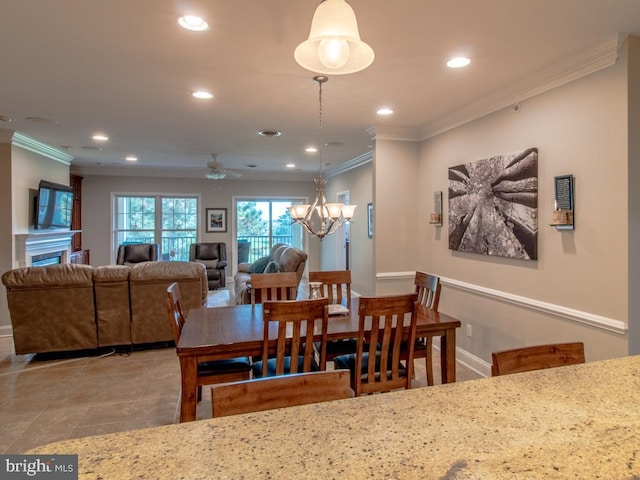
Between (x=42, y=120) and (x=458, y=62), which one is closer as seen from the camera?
(x=458, y=62)

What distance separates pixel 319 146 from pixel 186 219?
426 centimetres

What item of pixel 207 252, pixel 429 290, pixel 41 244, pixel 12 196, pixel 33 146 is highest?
pixel 33 146

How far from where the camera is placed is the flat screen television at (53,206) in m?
5.32

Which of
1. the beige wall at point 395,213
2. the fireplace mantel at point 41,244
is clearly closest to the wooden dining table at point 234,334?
the beige wall at point 395,213

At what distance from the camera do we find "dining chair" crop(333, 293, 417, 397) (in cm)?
222

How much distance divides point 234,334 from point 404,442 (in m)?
1.64

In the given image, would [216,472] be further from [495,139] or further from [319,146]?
[319,146]

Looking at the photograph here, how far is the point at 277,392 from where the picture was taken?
113cm

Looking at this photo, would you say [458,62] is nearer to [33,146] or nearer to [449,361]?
[449,361]

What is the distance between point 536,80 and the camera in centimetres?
283

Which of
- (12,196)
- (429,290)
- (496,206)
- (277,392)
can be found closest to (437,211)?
(496,206)

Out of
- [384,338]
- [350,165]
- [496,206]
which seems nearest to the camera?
[384,338]

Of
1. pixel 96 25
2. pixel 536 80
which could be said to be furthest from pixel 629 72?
pixel 96 25

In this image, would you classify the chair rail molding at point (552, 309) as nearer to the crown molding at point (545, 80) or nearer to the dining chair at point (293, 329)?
the crown molding at point (545, 80)
